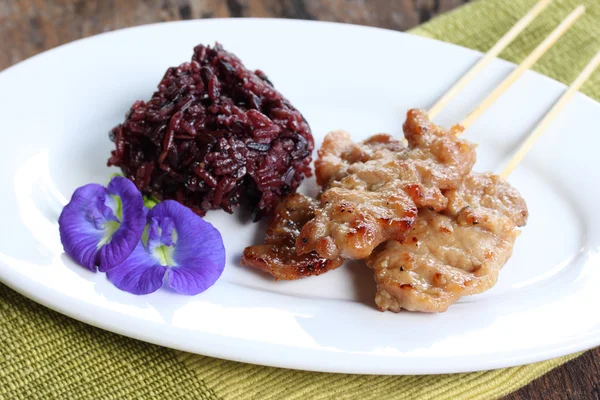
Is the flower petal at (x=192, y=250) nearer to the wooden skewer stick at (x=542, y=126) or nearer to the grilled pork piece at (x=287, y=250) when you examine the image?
the grilled pork piece at (x=287, y=250)

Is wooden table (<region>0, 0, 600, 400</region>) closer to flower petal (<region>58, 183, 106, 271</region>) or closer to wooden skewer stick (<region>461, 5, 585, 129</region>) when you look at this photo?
wooden skewer stick (<region>461, 5, 585, 129</region>)

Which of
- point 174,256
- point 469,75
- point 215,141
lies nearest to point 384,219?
point 215,141

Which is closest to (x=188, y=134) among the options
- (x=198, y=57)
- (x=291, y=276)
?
(x=198, y=57)

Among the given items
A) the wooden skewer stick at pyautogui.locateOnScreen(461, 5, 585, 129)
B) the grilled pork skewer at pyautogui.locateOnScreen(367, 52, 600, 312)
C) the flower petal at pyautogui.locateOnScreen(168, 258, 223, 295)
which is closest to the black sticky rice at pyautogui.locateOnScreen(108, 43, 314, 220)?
the flower petal at pyautogui.locateOnScreen(168, 258, 223, 295)

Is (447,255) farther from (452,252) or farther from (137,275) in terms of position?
(137,275)

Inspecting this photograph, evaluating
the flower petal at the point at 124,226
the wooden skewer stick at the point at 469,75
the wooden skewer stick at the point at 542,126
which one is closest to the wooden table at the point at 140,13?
the wooden skewer stick at the point at 469,75

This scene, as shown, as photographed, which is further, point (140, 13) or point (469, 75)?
point (140, 13)
